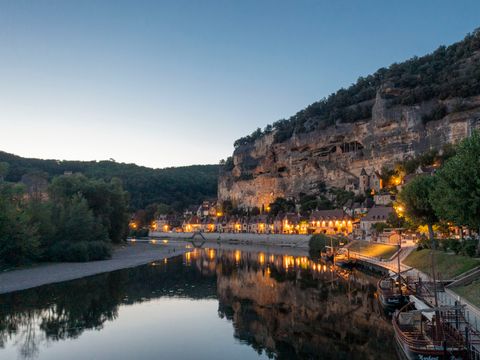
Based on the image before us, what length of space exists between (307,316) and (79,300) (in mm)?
16137

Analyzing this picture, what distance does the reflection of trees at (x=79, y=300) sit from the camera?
22250 mm

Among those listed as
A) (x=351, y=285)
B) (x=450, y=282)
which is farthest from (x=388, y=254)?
(x=450, y=282)

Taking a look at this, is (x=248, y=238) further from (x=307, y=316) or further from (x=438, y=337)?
(x=438, y=337)

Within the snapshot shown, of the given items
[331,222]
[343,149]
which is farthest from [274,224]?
[343,149]

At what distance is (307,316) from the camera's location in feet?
86.8

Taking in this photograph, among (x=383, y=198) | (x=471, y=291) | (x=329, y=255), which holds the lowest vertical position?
(x=329, y=255)

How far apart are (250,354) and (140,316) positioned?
9.66 m

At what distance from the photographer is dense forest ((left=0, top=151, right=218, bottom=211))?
16038 cm

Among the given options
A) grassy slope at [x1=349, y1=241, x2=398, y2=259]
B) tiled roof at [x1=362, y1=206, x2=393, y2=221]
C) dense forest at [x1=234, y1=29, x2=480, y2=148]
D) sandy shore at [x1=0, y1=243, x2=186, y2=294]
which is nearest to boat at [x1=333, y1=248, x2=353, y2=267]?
grassy slope at [x1=349, y1=241, x2=398, y2=259]

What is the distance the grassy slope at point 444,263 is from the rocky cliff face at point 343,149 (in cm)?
4141

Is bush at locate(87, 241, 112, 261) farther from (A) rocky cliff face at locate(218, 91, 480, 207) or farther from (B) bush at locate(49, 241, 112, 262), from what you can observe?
(A) rocky cliff face at locate(218, 91, 480, 207)

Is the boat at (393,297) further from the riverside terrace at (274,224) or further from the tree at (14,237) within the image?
the riverside terrace at (274,224)

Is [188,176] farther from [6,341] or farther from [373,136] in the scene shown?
[6,341]

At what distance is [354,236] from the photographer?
76.3 m
